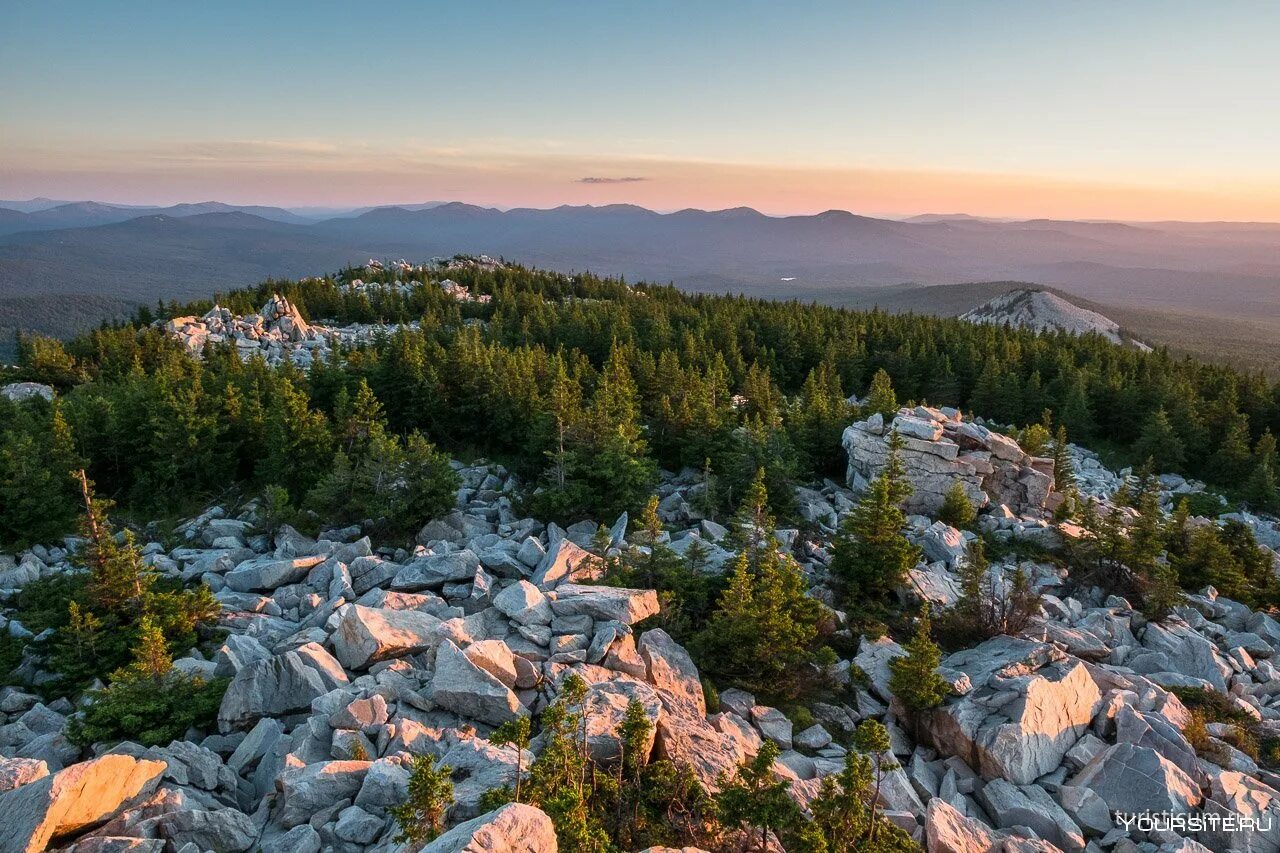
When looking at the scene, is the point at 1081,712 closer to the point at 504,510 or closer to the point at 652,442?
the point at 504,510

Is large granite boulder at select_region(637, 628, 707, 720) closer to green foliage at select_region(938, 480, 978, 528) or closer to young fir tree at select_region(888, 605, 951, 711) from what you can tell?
young fir tree at select_region(888, 605, 951, 711)

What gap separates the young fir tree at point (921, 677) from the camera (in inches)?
544

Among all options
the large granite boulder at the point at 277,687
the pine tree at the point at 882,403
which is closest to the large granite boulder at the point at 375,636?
the large granite boulder at the point at 277,687

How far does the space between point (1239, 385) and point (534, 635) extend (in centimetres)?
6217

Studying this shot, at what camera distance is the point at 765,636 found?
14539 millimetres

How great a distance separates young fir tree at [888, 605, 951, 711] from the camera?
13.8 metres

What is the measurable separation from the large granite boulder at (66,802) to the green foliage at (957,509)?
24541 millimetres

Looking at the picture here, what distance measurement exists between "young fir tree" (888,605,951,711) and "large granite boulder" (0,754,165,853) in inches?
513

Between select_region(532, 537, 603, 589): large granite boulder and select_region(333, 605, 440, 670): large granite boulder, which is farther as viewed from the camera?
select_region(532, 537, 603, 589): large granite boulder

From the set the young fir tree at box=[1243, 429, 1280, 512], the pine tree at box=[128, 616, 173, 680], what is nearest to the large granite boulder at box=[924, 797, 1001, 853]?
the pine tree at box=[128, 616, 173, 680]

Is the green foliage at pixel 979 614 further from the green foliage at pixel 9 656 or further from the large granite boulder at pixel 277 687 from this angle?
the green foliage at pixel 9 656

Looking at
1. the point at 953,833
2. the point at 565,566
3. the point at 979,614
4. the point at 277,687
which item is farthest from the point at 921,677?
the point at 277,687

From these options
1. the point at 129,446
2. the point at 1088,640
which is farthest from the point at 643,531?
the point at 129,446

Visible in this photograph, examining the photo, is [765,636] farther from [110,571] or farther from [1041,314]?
[1041,314]
